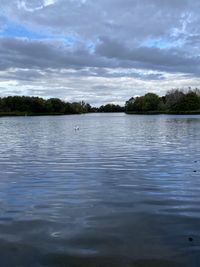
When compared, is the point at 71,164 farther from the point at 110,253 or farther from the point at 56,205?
the point at 110,253

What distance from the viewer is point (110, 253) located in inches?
276

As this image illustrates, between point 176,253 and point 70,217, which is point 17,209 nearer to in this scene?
point 70,217

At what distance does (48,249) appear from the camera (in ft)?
23.7

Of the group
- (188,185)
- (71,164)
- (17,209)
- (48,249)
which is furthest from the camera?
(71,164)

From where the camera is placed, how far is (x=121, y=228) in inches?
334

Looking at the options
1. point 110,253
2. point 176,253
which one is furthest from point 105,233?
point 176,253

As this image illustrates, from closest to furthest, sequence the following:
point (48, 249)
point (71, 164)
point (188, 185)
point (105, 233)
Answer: point (48, 249) → point (105, 233) → point (188, 185) → point (71, 164)

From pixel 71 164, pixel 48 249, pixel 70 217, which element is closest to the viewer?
pixel 48 249

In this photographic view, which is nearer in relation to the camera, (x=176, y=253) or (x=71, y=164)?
(x=176, y=253)

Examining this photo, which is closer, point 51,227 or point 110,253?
point 110,253

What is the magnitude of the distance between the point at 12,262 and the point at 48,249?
2.60 ft

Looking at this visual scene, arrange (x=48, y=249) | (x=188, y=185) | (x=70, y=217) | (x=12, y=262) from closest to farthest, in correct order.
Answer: (x=12, y=262) < (x=48, y=249) < (x=70, y=217) < (x=188, y=185)

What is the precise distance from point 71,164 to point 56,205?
794 centimetres

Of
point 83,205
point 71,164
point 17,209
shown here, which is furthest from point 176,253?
point 71,164
